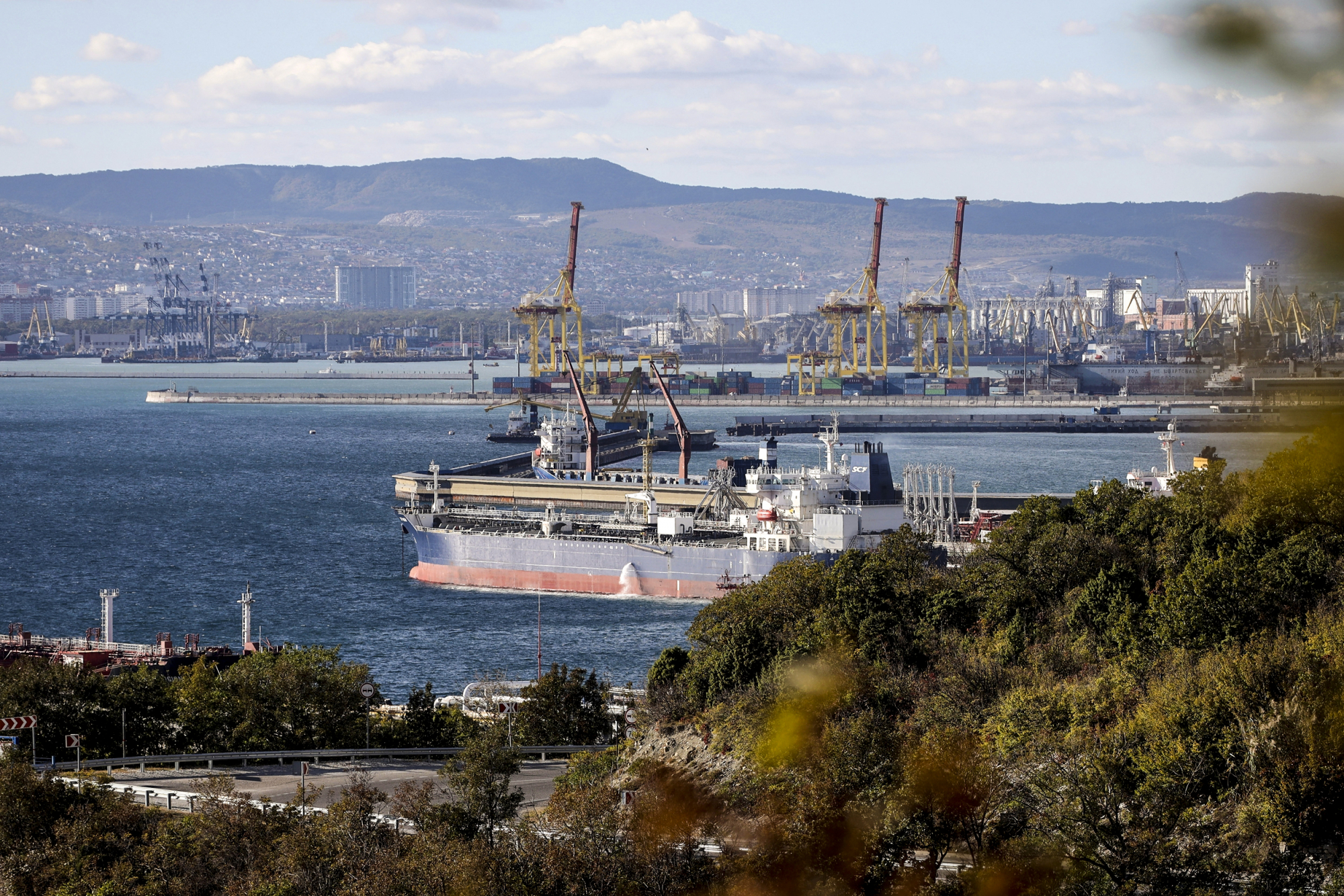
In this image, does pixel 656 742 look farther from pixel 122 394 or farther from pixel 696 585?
pixel 122 394

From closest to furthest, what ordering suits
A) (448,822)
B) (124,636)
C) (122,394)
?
(448,822), (124,636), (122,394)

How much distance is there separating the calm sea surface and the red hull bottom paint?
0.86 ft

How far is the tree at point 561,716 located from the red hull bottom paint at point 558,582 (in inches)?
354

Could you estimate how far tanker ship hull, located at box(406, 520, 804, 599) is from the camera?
70.7ft

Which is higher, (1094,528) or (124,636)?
(1094,528)

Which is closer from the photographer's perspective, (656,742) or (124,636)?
(656,742)

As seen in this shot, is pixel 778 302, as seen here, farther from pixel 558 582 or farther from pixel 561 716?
pixel 561 716

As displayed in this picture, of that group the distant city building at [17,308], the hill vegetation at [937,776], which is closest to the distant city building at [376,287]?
the distant city building at [17,308]

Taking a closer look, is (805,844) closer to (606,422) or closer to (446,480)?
(446,480)

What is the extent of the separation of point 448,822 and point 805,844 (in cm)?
198

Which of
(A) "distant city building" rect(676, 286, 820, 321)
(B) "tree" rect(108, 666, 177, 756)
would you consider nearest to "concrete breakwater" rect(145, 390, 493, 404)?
(B) "tree" rect(108, 666, 177, 756)

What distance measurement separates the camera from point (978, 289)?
525 feet

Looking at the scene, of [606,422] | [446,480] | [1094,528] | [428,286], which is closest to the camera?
[1094,528]

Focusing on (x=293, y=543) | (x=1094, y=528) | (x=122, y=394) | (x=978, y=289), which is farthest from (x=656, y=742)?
(x=978, y=289)
